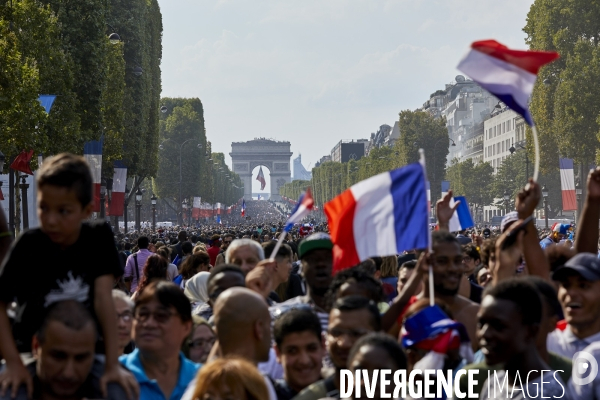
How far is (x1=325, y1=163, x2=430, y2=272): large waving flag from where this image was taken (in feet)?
21.0

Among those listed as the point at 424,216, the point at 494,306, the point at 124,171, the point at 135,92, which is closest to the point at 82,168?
the point at 494,306

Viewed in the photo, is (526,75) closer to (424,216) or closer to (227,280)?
(424,216)

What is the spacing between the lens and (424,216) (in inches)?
247

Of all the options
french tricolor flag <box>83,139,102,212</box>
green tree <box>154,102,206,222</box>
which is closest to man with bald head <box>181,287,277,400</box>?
french tricolor flag <box>83,139,102,212</box>

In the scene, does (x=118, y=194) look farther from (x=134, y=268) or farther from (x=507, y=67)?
(x=507, y=67)

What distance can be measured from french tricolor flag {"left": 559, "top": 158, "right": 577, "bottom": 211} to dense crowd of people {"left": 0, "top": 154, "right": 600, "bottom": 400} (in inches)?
1026

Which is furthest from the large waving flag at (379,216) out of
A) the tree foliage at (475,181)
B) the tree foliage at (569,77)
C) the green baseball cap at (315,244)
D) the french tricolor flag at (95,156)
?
the tree foliage at (475,181)

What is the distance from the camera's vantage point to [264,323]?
548 centimetres

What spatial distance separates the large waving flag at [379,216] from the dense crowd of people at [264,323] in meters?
0.21

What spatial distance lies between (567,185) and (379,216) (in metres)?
29.0

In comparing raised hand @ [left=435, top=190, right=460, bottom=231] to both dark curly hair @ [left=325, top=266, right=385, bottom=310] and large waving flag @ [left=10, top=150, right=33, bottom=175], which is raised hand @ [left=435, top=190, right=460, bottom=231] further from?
large waving flag @ [left=10, top=150, right=33, bottom=175]

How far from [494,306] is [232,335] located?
1294 millimetres

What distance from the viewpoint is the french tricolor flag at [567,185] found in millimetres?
32906

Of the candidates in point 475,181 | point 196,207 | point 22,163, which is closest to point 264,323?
point 22,163
